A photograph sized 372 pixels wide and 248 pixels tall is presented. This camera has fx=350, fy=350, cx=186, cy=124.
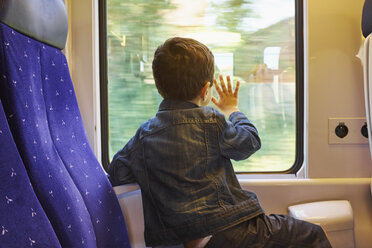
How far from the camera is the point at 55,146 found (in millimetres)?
933

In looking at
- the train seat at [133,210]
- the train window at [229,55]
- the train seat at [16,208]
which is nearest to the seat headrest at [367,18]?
the train window at [229,55]

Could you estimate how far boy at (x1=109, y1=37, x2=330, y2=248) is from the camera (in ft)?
3.73

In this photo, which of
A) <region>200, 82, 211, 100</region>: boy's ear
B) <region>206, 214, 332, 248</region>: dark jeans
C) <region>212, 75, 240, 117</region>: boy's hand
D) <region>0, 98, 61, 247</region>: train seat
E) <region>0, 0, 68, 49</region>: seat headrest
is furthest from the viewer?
<region>212, 75, 240, 117</region>: boy's hand

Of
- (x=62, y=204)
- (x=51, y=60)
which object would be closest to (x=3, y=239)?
(x=62, y=204)

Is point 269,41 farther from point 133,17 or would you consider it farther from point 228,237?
point 228,237

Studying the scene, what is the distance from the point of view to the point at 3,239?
62 cm

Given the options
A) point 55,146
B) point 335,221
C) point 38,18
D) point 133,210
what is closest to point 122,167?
point 133,210

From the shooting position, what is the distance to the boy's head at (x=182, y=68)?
1.18m

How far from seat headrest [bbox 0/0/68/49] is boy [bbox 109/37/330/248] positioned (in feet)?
1.14

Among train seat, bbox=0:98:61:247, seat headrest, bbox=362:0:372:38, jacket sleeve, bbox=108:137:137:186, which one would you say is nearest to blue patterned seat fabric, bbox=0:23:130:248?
train seat, bbox=0:98:61:247

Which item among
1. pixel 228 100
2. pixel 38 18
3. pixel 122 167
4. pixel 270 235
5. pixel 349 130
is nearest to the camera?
pixel 38 18

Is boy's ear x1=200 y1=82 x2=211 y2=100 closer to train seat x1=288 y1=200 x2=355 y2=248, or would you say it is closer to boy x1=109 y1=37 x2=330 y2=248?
boy x1=109 y1=37 x2=330 y2=248

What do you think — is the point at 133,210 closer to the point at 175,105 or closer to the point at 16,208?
the point at 175,105

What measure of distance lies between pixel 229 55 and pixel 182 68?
0.51 metres
